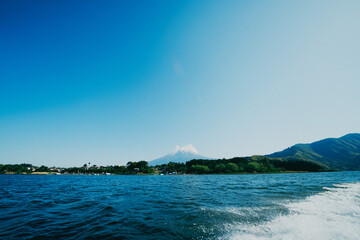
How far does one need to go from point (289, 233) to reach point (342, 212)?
28.2ft

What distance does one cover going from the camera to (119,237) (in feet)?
27.7

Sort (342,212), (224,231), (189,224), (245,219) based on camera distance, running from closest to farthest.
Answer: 1. (224,231)
2. (189,224)
3. (245,219)
4. (342,212)

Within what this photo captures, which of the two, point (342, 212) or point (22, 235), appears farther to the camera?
point (342, 212)

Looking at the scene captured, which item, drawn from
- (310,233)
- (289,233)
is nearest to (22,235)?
(289,233)

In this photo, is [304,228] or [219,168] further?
[219,168]

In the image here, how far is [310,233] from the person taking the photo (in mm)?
8750

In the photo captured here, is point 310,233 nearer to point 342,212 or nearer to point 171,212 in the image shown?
point 342,212

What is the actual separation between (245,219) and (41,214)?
16.2 m

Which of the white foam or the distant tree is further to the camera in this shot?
the distant tree

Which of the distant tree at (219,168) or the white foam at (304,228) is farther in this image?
the distant tree at (219,168)

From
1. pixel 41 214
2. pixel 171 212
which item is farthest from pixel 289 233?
pixel 41 214

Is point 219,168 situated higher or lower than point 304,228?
lower

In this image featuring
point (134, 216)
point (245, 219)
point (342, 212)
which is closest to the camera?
point (245, 219)

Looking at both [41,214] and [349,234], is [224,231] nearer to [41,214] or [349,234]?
[349,234]
